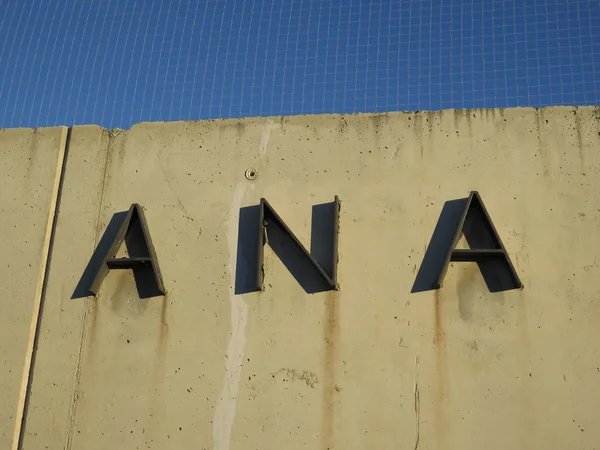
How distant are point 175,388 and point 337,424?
4.42 ft

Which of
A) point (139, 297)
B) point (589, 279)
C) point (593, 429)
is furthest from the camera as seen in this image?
point (139, 297)

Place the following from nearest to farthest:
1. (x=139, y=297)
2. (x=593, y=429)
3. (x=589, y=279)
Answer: (x=593, y=429)
(x=589, y=279)
(x=139, y=297)

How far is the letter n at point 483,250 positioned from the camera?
684cm

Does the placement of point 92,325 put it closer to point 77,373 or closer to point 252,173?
point 77,373

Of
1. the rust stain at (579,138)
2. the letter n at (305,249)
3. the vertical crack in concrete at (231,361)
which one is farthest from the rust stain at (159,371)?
the rust stain at (579,138)

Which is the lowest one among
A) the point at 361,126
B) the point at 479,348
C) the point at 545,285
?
the point at 479,348

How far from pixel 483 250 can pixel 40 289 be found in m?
3.80

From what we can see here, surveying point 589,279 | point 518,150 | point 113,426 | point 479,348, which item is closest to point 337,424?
point 479,348

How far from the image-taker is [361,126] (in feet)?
24.8

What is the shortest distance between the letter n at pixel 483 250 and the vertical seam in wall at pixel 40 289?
11.2ft

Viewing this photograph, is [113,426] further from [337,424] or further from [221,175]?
[221,175]

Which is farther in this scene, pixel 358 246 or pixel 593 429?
pixel 358 246

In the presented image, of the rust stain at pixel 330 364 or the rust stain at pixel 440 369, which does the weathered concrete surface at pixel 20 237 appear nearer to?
the rust stain at pixel 330 364

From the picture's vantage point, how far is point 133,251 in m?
7.42
